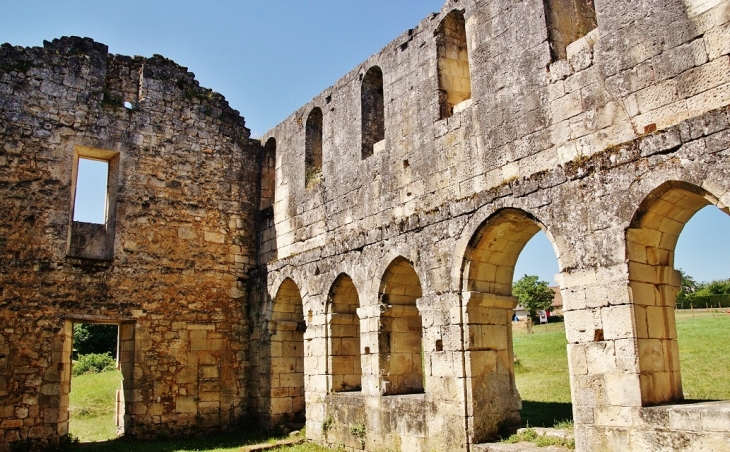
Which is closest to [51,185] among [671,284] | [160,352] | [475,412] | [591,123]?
[160,352]

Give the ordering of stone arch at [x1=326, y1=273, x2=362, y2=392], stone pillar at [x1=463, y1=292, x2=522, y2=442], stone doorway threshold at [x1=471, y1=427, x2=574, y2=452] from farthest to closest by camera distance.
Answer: stone arch at [x1=326, y1=273, x2=362, y2=392]
stone pillar at [x1=463, y1=292, x2=522, y2=442]
stone doorway threshold at [x1=471, y1=427, x2=574, y2=452]

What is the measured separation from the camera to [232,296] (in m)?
13.6

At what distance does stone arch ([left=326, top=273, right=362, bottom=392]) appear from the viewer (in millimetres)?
11242

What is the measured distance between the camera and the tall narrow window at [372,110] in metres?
11.3

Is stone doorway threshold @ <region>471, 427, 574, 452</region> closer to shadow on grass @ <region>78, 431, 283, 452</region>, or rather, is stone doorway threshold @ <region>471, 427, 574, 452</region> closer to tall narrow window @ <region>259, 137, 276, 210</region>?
shadow on grass @ <region>78, 431, 283, 452</region>

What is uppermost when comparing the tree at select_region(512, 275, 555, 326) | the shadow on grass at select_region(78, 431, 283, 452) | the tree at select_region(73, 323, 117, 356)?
the tree at select_region(512, 275, 555, 326)

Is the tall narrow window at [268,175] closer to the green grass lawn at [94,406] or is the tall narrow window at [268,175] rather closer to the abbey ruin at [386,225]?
the abbey ruin at [386,225]

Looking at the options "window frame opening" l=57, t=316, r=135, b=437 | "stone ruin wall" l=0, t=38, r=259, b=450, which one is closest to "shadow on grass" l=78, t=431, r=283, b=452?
"stone ruin wall" l=0, t=38, r=259, b=450

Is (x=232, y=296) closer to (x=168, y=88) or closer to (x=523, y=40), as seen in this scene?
(x=168, y=88)

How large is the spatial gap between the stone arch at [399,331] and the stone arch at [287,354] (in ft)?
9.95

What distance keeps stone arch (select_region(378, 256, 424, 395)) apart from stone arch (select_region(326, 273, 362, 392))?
3.54 feet

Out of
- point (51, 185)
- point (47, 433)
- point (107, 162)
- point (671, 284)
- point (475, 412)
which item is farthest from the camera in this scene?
point (107, 162)

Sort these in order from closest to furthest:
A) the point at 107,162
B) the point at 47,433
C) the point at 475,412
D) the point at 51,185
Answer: the point at 475,412 → the point at 47,433 → the point at 51,185 → the point at 107,162

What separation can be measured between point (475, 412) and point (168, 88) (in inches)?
373
